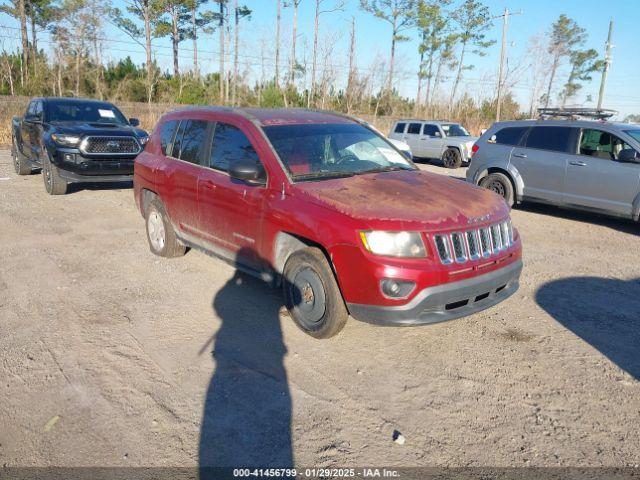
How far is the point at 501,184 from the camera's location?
9906 mm

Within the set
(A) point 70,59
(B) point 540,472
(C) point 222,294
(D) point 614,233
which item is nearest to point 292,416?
(B) point 540,472

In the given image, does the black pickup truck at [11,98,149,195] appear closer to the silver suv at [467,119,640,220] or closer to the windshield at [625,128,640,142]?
the silver suv at [467,119,640,220]

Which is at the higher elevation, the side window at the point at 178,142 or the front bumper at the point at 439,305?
the side window at the point at 178,142

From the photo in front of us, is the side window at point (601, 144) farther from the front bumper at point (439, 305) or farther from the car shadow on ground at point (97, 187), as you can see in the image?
the car shadow on ground at point (97, 187)

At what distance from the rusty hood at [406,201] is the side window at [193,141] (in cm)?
163

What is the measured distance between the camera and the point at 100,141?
9703mm

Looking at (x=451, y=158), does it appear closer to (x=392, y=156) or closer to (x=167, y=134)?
(x=392, y=156)

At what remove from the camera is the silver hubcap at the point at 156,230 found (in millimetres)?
6164

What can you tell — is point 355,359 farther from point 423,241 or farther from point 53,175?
point 53,175

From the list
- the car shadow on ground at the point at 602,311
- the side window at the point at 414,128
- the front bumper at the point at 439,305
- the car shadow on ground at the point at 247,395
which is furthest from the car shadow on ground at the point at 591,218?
the side window at the point at 414,128

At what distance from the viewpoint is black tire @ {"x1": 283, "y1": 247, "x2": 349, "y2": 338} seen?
3.86m

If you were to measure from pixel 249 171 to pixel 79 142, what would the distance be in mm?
6644

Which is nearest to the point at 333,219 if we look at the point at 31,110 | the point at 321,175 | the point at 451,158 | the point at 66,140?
the point at 321,175

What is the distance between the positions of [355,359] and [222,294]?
1814mm
